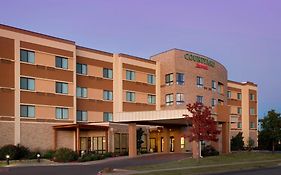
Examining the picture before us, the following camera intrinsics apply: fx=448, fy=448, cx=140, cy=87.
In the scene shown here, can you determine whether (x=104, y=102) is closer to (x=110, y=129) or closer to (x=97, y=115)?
(x=97, y=115)

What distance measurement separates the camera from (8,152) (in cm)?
4294

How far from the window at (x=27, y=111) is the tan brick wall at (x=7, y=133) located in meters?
1.95

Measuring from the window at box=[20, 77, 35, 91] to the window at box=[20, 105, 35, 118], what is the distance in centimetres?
201

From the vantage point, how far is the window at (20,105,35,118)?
48.0 m

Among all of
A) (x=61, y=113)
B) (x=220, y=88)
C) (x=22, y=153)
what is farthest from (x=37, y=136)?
(x=220, y=88)

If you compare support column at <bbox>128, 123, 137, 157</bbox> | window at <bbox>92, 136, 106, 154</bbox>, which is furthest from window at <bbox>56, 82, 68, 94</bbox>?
support column at <bbox>128, 123, 137, 157</bbox>

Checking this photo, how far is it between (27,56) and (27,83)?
116 inches

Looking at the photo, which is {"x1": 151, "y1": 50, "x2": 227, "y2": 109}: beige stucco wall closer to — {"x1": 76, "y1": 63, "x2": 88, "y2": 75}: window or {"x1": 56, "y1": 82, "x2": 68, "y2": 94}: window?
{"x1": 76, "y1": 63, "x2": 88, "y2": 75}: window

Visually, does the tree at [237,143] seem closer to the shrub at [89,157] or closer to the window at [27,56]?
the shrub at [89,157]

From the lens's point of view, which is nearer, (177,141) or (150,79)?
(177,141)

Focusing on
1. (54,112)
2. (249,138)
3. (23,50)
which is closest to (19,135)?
(54,112)

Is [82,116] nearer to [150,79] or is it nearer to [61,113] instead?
[61,113]

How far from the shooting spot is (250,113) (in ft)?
298

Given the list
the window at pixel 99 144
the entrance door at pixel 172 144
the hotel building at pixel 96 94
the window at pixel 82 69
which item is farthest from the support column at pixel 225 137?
the window at pixel 82 69
